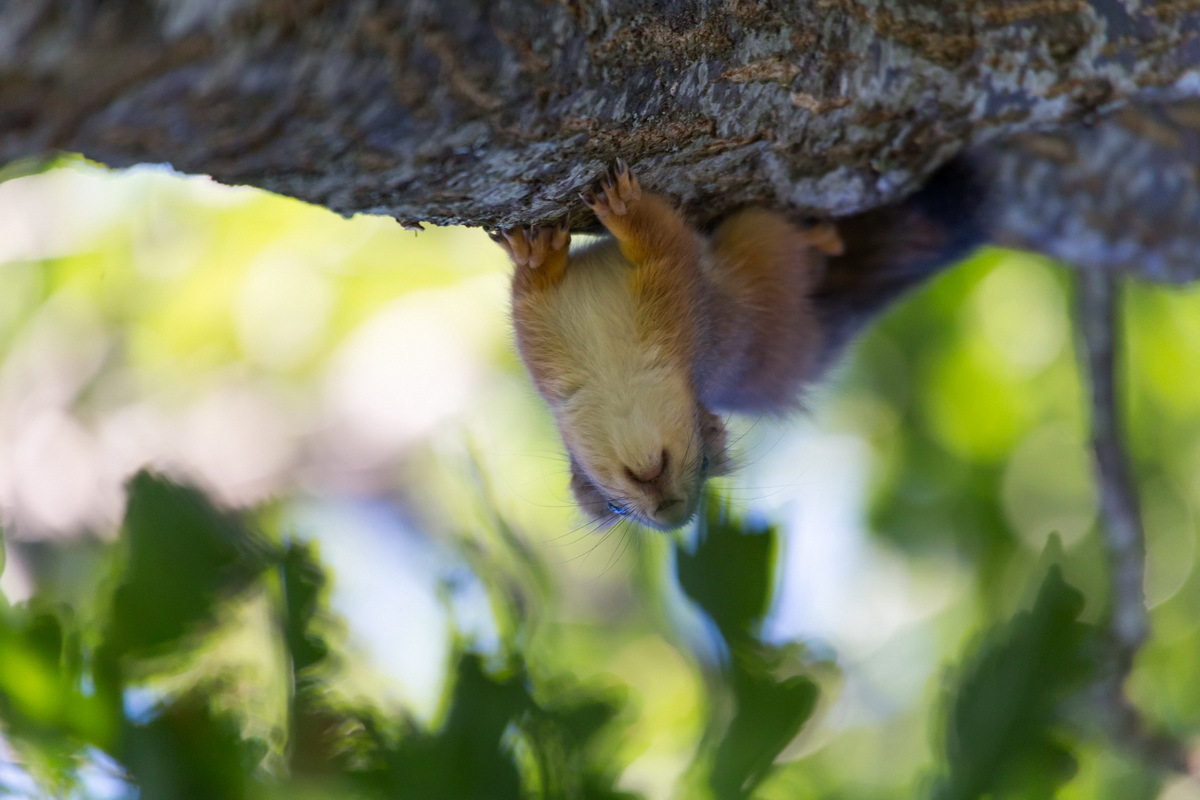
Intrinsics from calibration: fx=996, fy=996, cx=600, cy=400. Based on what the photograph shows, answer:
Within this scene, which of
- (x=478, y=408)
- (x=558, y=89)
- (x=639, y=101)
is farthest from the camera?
(x=478, y=408)

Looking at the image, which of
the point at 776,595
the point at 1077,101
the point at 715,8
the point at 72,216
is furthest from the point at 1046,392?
the point at 72,216

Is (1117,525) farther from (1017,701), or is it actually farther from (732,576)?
(732,576)

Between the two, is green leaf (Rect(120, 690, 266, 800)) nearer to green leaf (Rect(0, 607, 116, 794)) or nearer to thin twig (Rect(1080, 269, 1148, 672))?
green leaf (Rect(0, 607, 116, 794))

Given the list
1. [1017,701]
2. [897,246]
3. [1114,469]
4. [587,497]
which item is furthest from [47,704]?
[1114,469]

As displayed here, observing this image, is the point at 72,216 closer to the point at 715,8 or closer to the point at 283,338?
the point at 283,338

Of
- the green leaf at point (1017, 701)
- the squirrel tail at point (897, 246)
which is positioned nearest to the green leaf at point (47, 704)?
the green leaf at point (1017, 701)

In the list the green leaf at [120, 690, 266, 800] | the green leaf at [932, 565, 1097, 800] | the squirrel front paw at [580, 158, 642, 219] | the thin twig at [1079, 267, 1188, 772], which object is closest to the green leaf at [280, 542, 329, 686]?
the green leaf at [120, 690, 266, 800]

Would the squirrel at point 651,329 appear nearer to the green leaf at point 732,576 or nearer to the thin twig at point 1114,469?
the green leaf at point 732,576
